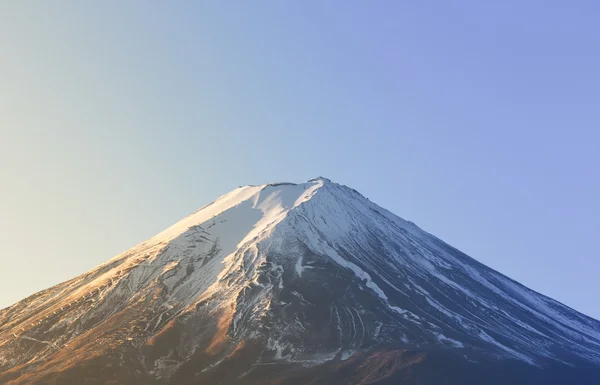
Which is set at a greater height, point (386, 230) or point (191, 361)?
point (386, 230)

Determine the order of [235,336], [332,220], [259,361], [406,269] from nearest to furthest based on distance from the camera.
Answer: [259,361]
[235,336]
[406,269]
[332,220]

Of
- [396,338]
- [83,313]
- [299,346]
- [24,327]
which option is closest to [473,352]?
[396,338]

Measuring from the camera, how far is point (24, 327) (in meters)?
136

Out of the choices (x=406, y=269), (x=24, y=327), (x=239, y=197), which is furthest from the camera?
(x=239, y=197)

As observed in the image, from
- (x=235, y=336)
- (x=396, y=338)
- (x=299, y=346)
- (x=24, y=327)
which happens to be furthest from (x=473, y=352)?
(x=24, y=327)

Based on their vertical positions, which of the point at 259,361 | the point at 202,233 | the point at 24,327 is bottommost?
the point at 259,361

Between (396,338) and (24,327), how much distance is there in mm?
66880

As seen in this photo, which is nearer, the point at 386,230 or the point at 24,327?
the point at 24,327

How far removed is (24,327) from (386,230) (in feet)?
287

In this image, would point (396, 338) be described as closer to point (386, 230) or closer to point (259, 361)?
point (259, 361)

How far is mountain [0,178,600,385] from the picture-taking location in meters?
114

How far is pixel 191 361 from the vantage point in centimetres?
11556

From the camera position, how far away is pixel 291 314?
13038 centimetres

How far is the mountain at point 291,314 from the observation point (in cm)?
11356
